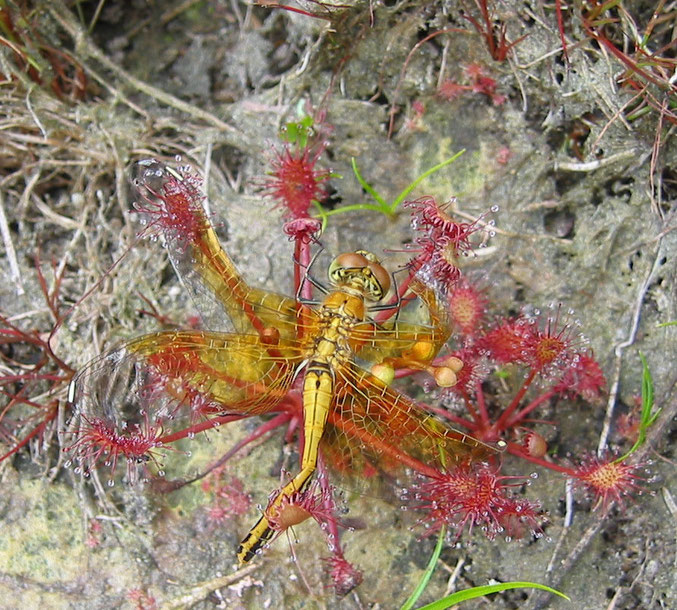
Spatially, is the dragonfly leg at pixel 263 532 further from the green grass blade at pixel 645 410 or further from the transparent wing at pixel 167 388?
the green grass blade at pixel 645 410

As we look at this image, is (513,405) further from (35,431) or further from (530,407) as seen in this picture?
(35,431)

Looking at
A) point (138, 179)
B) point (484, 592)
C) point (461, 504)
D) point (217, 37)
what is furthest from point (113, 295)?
point (484, 592)

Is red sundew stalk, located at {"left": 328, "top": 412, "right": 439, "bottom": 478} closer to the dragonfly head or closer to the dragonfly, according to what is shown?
the dragonfly

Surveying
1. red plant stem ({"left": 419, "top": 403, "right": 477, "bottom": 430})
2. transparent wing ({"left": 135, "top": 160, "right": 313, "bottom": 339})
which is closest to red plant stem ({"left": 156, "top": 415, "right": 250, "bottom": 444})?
transparent wing ({"left": 135, "top": 160, "right": 313, "bottom": 339})

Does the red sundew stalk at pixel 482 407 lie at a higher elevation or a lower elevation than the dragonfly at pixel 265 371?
lower

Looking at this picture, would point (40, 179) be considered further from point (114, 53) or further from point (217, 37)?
point (217, 37)

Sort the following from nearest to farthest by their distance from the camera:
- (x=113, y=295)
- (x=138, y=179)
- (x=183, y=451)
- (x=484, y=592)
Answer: (x=484, y=592)
(x=138, y=179)
(x=183, y=451)
(x=113, y=295)

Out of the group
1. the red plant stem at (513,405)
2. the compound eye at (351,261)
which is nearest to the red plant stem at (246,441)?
the compound eye at (351,261)
